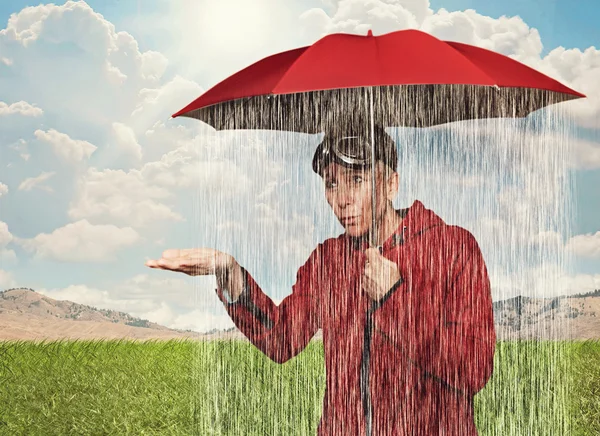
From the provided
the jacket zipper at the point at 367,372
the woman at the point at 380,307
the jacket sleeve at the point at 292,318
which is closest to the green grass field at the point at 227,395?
the jacket sleeve at the point at 292,318

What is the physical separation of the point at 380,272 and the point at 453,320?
1.33 feet

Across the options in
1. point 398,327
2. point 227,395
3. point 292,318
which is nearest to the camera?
point 398,327

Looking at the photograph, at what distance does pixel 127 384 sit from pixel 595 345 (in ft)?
21.2

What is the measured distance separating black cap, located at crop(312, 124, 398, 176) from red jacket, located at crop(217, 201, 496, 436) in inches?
12.9

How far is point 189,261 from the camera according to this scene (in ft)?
10.6

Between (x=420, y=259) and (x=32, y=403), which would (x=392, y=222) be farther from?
(x=32, y=403)

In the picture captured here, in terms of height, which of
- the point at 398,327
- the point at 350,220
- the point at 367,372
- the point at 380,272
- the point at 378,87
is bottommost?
the point at 367,372

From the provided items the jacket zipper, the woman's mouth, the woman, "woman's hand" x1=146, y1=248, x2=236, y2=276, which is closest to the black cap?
the woman

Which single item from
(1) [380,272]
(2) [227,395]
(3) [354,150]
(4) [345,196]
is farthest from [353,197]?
(2) [227,395]

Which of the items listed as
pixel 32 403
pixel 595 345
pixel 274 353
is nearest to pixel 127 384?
pixel 32 403

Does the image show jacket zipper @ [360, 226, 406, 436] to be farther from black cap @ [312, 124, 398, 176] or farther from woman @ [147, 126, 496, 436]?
black cap @ [312, 124, 398, 176]

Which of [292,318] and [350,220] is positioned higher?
[350,220]

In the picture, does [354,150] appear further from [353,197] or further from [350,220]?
[350,220]

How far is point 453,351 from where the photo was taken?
10.1 feet
